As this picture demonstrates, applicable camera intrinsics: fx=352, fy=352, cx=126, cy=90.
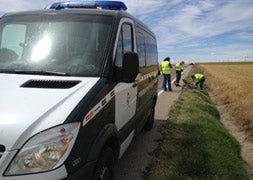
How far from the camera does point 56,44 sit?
410 cm

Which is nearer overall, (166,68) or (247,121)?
(247,121)

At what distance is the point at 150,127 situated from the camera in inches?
329

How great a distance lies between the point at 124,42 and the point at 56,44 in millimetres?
1020

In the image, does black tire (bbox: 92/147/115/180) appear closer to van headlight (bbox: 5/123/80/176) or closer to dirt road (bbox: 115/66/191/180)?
van headlight (bbox: 5/123/80/176)

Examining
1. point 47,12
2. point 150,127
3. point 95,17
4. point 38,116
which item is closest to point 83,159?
point 38,116

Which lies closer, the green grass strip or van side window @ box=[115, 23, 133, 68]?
van side window @ box=[115, 23, 133, 68]

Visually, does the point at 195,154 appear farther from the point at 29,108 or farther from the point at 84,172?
the point at 29,108

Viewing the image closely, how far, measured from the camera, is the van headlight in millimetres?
2770

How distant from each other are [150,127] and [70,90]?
5.17 meters

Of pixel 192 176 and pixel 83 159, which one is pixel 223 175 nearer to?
pixel 192 176

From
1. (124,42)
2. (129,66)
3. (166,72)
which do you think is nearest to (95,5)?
(124,42)

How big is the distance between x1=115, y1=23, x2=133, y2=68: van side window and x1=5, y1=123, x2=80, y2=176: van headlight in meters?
1.49

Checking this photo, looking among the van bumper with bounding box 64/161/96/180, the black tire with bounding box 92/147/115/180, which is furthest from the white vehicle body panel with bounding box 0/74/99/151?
the black tire with bounding box 92/147/115/180

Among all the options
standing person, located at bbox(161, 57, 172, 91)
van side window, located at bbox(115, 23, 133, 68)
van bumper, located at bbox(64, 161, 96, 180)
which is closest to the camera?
van bumper, located at bbox(64, 161, 96, 180)
